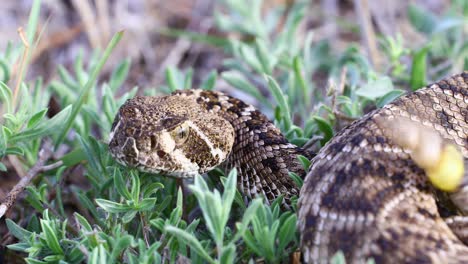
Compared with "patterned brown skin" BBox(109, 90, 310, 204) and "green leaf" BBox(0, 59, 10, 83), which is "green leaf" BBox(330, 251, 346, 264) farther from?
"green leaf" BBox(0, 59, 10, 83)

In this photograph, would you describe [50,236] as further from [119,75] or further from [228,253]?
[119,75]

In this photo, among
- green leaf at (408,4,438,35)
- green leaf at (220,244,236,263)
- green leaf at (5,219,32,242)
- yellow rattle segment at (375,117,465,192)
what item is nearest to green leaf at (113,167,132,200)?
green leaf at (5,219,32,242)

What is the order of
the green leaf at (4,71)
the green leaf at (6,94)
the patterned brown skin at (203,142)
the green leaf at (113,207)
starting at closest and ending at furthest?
the green leaf at (113,207) < the patterned brown skin at (203,142) < the green leaf at (6,94) < the green leaf at (4,71)

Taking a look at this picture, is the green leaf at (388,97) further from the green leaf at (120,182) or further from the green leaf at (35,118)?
the green leaf at (35,118)

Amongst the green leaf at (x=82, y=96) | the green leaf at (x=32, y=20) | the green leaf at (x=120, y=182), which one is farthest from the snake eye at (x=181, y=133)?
the green leaf at (x=32, y=20)

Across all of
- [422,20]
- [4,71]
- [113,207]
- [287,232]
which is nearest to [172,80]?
[4,71]

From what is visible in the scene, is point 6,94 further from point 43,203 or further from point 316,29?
point 316,29
